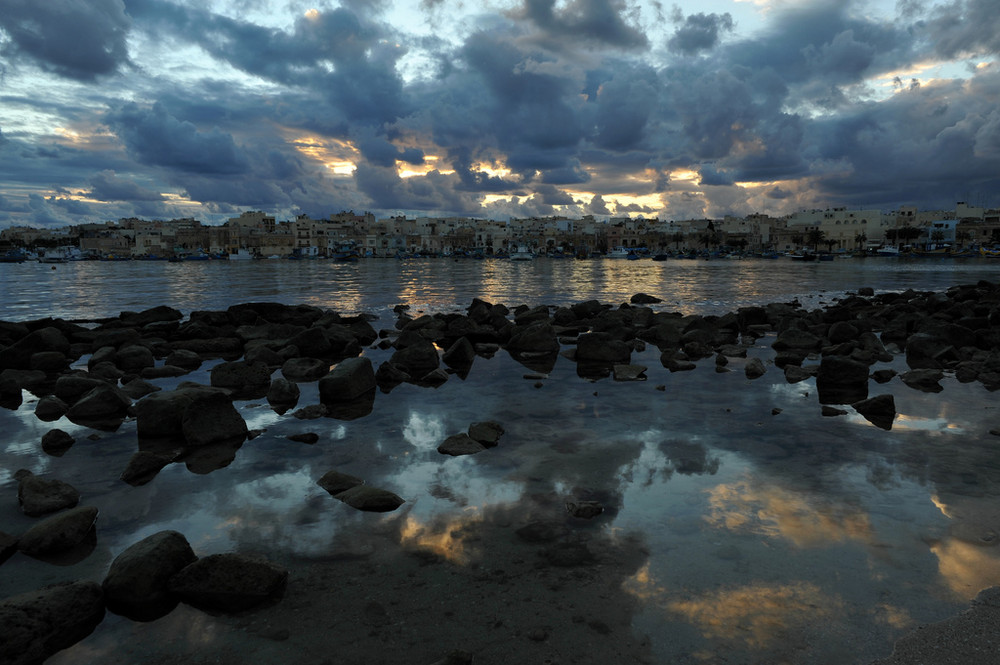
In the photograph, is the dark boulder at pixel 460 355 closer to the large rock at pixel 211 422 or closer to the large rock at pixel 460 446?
the large rock at pixel 460 446

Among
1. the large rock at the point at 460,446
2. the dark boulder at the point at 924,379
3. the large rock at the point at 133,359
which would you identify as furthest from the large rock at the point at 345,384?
the dark boulder at the point at 924,379

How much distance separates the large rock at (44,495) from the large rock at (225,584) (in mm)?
2709

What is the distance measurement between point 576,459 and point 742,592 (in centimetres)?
316

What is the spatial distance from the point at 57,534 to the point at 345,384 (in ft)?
17.9

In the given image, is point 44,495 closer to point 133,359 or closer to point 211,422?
point 211,422

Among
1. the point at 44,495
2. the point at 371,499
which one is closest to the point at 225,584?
the point at 371,499

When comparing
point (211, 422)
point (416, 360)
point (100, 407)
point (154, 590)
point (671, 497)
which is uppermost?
point (416, 360)

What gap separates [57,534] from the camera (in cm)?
556

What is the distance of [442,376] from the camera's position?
12609 mm

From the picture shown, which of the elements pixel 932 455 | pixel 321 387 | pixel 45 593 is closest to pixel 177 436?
pixel 321 387

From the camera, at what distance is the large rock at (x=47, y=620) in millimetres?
4035

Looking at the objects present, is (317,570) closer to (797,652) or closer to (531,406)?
(797,652)

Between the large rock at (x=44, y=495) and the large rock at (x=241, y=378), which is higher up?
the large rock at (x=241, y=378)

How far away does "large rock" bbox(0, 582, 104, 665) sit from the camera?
4035mm
